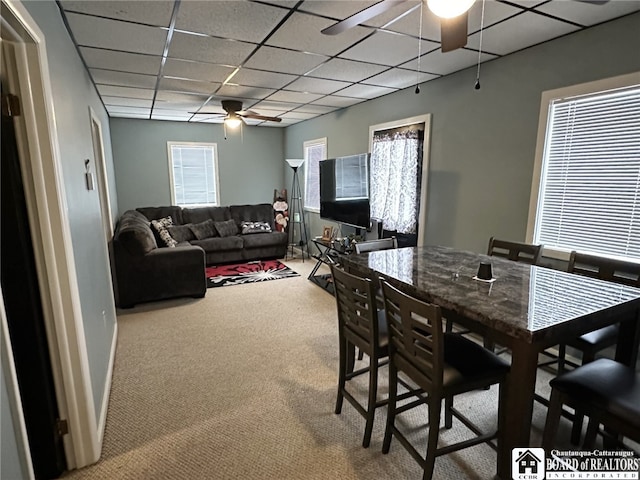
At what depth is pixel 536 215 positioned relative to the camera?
2783mm

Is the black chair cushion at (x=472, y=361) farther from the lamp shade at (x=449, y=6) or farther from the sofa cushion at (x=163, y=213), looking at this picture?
the sofa cushion at (x=163, y=213)

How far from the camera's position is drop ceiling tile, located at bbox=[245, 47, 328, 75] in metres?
2.85

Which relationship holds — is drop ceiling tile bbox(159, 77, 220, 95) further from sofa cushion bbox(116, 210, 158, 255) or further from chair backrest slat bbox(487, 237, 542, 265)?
chair backrest slat bbox(487, 237, 542, 265)

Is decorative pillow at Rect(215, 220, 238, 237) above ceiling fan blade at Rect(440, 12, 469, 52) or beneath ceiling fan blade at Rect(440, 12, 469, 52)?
beneath

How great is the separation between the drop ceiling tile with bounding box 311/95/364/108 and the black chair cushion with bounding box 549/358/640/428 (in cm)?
389

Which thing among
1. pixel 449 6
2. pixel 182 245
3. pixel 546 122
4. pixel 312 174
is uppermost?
pixel 449 6

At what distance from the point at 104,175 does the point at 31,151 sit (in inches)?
113

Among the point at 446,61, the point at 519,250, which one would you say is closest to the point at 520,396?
the point at 519,250

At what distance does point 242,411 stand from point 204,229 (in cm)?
421

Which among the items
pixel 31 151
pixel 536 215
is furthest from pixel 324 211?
pixel 31 151

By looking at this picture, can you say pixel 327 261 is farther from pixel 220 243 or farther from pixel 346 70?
pixel 346 70

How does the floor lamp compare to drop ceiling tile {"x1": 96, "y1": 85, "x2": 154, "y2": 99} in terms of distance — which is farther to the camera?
the floor lamp

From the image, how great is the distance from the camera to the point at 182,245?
477 centimetres

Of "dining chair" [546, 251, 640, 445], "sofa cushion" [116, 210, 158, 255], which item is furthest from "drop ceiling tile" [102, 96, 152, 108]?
"dining chair" [546, 251, 640, 445]
